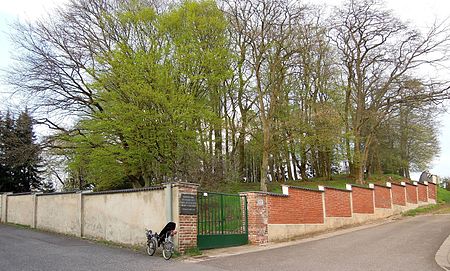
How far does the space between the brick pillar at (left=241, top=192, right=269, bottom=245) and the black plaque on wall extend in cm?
286

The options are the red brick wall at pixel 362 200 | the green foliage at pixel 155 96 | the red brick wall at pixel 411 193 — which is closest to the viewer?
the green foliage at pixel 155 96

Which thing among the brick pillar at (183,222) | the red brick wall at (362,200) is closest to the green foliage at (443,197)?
the red brick wall at (362,200)

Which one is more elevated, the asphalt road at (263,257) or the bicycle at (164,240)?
the bicycle at (164,240)

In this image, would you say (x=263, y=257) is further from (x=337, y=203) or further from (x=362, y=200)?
(x=362, y=200)

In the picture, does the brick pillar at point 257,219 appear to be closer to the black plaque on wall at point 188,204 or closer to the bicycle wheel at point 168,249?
the black plaque on wall at point 188,204

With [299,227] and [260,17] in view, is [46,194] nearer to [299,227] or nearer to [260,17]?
[299,227]

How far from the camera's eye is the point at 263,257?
39.2ft

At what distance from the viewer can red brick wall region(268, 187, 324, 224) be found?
52.3ft

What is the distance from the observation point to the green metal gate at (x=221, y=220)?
43.8ft

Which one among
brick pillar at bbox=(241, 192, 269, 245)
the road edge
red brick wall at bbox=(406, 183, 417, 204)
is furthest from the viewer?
red brick wall at bbox=(406, 183, 417, 204)

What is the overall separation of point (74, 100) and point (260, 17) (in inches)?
451

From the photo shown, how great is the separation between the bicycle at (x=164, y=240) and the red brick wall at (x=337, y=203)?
9.91 m

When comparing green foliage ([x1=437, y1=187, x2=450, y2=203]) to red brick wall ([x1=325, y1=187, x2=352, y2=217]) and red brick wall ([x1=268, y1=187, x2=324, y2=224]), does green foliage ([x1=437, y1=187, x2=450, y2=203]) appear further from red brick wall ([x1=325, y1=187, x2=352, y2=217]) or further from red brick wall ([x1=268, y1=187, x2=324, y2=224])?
red brick wall ([x1=268, y1=187, x2=324, y2=224])

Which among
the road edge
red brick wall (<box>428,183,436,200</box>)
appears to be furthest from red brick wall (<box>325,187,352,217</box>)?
red brick wall (<box>428,183,436,200</box>)
